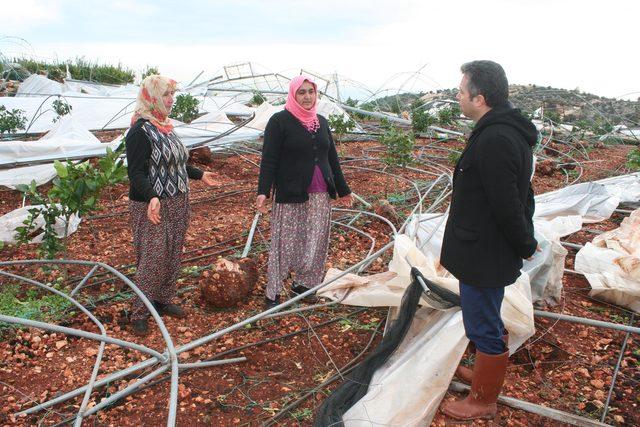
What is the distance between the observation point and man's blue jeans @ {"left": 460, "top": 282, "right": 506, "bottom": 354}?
2.01 m

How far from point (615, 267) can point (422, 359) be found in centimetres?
207

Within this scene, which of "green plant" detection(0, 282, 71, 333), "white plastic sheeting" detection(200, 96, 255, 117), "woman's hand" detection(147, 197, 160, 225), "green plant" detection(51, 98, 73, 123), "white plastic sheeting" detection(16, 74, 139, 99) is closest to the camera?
"woman's hand" detection(147, 197, 160, 225)

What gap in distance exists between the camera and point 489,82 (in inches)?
72.5

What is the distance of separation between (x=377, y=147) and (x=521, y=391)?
690 cm

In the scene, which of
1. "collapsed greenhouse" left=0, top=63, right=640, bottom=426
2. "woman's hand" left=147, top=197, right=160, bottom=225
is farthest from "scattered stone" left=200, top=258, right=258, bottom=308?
"woman's hand" left=147, top=197, right=160, bottom=225

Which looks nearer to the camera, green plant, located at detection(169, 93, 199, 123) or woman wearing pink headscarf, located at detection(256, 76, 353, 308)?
woman wearing pink headscarf, located at detection(256, 76, 353, 308)

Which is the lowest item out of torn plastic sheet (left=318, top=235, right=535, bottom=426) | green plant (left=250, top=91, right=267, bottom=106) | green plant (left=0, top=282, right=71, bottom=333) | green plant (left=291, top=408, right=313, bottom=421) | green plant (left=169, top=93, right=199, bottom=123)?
green plant (left=291, top=408, right=313, bottom=421)

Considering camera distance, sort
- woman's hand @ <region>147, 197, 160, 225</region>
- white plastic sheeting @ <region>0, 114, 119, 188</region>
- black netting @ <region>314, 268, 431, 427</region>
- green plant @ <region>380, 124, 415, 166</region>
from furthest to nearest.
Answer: green plant @ <region>380, 124, 415, 166</region> → white plastic sheeting @ <region>0, 114, 119, 188</region> → woman's hand @ <region>147, 197, 160, 225</region> → black netting @ <region>314, 268, 431, 427</region>

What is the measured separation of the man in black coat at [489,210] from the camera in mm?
1812

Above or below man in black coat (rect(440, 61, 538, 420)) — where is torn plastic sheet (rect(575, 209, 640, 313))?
below

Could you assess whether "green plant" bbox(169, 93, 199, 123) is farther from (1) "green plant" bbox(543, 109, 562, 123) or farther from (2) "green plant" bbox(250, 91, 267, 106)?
(1) "green plant" bbox(543, 109, 562, 123)

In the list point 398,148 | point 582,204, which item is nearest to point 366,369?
point 582,204

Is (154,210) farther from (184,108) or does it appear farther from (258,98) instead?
(258,98)

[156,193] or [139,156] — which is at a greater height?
[139,156]
